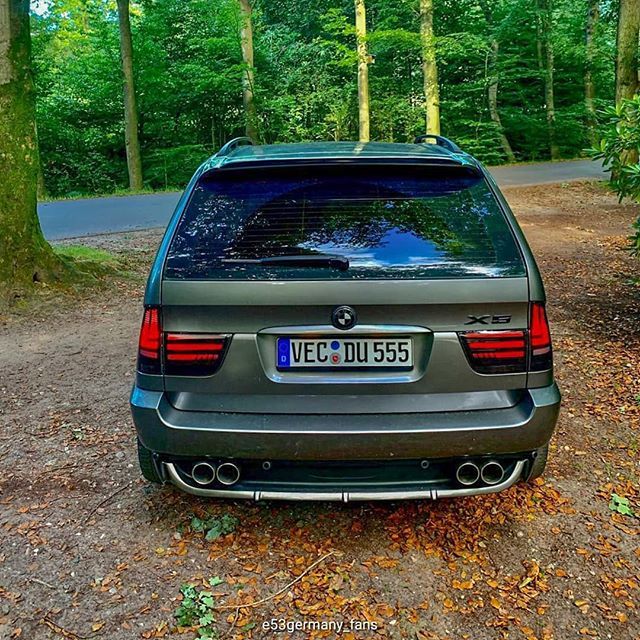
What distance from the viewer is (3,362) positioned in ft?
18.2

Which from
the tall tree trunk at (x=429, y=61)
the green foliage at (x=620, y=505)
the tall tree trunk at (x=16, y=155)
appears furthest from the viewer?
the tall tree trunk at (x=429, y=61)

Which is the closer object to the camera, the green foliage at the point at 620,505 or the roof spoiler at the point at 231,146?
the green foliage at the point at 620,505

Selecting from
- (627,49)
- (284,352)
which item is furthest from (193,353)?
(627,49)

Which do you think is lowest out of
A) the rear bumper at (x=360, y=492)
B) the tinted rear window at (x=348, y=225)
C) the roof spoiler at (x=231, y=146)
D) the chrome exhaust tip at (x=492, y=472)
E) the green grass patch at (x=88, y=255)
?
the rear bumper at (x=360, y=492)

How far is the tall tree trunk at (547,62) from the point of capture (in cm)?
2678

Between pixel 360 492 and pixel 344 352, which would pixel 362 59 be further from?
pixel 360 492

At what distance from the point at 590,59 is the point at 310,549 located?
2858 centimetres

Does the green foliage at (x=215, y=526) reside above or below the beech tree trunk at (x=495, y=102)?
below

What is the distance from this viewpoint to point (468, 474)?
2.61 m

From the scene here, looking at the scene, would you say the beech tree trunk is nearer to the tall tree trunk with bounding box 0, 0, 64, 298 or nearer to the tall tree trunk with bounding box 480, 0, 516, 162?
the tall tree trunk with bounding box 480, 0, 516, 162

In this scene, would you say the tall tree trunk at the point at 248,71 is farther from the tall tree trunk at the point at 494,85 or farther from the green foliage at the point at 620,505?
the green foliage at the point at 620,505

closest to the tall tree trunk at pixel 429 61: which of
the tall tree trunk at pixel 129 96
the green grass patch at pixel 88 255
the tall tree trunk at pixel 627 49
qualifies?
the tall tree trunk at pixel 627 49

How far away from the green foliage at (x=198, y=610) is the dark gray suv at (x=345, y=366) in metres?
0.38

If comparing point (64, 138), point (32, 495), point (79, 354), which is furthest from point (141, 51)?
point (32, 495)
